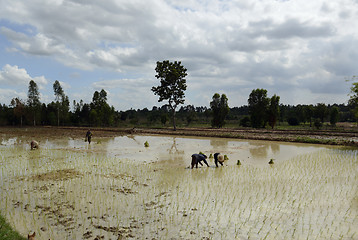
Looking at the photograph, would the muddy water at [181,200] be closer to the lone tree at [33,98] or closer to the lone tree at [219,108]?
the lone tree at [219,108]

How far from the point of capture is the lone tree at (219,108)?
55312 millimetres

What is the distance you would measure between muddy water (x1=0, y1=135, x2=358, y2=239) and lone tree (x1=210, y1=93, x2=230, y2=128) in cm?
4013

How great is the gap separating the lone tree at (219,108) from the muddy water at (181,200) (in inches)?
1580

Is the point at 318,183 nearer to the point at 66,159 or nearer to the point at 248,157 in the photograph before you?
the point at 248,157

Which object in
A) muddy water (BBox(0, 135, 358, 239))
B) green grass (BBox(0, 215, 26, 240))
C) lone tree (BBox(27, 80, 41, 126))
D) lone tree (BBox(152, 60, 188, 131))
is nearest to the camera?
green grass (BBox(0, 215, 26, 240))

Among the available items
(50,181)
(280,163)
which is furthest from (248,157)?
(50,181)

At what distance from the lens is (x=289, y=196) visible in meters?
9.61

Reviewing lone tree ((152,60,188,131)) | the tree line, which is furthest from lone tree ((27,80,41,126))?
lone tree ((152,60,188,131))

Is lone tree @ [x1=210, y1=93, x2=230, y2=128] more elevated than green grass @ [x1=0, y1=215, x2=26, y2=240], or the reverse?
lone tree @ [x1=210, y1=93, x2=230, y2=128]

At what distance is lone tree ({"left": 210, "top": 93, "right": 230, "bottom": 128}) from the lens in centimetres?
5531

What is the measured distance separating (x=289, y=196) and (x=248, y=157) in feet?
29.8

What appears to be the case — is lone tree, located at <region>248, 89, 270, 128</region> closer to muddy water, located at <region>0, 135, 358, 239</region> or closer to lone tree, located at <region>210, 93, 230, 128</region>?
lone tree, located at <region>210, 93, 230, 128</region>

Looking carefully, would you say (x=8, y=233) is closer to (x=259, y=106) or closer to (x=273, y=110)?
(x=273, y=110)

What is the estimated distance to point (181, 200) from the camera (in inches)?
363
